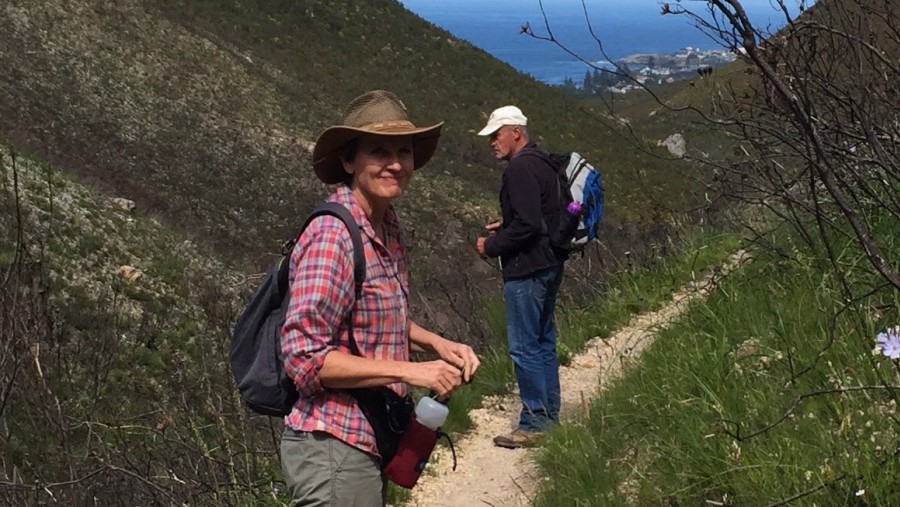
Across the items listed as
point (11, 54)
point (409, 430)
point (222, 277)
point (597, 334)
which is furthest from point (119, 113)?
point (409, 430)

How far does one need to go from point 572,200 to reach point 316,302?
2.29 m

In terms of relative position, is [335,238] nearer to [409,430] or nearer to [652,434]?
[409,430]

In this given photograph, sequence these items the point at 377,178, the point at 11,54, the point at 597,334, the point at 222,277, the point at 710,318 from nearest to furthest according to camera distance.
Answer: the point at 377,178 < the point at 710,318 < the point at 597,334 < the point at 222,277 < the point at 11,54

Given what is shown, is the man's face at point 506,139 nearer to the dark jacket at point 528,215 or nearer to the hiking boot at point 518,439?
the dark jacket at point 528,215

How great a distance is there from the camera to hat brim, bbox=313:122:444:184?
7.31 ft

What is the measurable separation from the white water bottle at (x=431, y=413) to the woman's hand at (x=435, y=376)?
0.48ft

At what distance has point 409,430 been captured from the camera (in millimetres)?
2273

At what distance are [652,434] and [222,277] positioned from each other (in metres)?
10.5

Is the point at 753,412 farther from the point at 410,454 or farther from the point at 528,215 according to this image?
the point at 528,215

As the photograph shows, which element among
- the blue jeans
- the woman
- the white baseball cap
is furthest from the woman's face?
the blue jeans

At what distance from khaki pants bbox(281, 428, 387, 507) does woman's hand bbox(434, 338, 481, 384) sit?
343mm

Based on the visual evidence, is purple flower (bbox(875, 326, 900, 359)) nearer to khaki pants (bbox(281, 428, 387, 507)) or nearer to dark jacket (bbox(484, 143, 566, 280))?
khaki pants (bbox(281, 428, 387, 507))

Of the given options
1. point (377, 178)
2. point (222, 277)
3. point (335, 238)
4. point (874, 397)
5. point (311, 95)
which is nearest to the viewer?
point (335, 238)

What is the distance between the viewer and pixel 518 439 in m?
4.44
